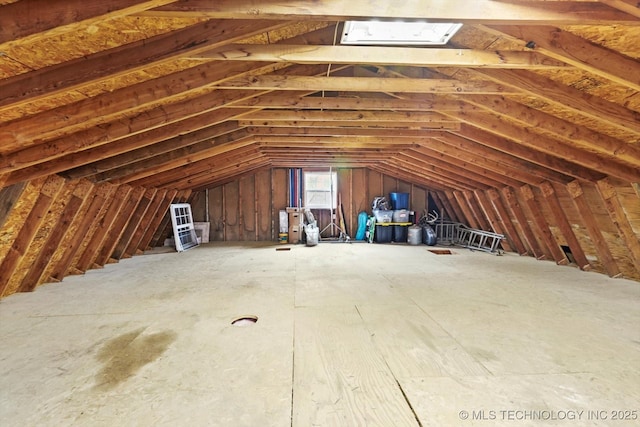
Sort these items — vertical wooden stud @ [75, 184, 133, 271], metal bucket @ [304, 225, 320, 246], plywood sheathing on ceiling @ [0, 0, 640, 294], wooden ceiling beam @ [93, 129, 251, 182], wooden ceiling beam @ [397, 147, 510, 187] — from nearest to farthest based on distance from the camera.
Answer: plywood sheathing on ceiling @ [0, 0, 640, 294], wooden ceiling beam @ [93, 129, 251, 182], vertical wooden stud @ [75, 184, 133, 271], wooden ceiling beam @ [397, 147, 510, 187], metal bucket @ [304, 225, 320, 246]

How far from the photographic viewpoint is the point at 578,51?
1780 mm

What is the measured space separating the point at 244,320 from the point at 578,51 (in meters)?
3.37


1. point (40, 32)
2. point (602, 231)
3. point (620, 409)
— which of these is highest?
point (40, 32)

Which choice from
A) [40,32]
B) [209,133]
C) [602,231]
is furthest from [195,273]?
[602,231]

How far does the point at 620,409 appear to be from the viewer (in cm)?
160

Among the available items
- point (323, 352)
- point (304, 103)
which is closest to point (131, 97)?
point (304, 103)

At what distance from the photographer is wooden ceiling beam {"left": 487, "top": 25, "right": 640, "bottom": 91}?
1778 mm

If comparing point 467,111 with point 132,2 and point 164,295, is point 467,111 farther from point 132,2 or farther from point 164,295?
point 164,295

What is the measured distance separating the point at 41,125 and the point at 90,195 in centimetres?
206

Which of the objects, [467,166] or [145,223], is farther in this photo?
[145,223]

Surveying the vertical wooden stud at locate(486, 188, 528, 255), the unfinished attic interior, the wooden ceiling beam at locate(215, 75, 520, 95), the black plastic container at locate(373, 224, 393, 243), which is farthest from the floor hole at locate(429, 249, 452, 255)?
the wooden ceiling beam at locate(215, 75, 520, 95)

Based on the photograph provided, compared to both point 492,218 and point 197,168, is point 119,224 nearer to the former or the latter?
point 197,168

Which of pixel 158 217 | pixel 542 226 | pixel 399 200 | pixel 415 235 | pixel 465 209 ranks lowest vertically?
pixel 415 235

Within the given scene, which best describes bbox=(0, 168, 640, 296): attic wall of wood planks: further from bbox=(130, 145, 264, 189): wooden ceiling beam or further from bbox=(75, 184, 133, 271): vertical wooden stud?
bbox=(130, 145, 264, 189): wooden ceiling beam
